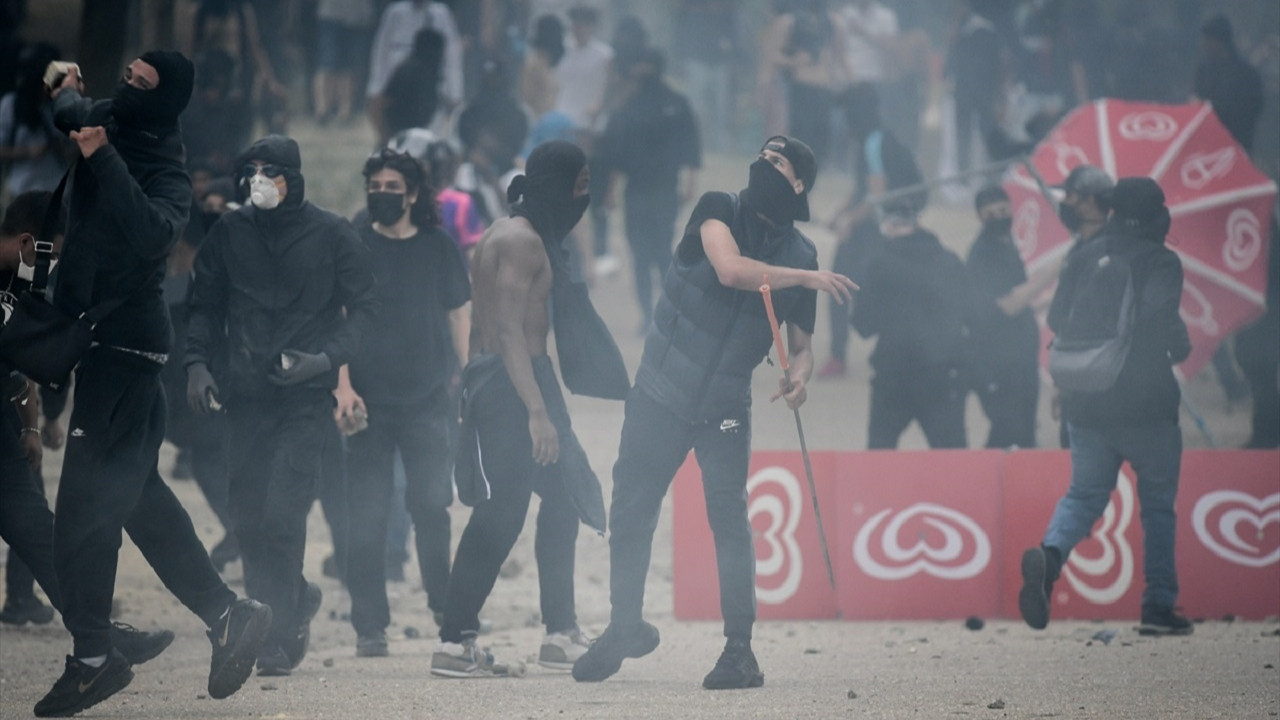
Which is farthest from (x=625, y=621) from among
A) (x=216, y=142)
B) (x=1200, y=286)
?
(x=216, y=142)

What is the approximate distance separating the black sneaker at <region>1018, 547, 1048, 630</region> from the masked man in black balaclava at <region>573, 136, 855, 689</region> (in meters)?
1.64

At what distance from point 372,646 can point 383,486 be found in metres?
0.69

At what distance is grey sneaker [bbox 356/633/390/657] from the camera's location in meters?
8.11

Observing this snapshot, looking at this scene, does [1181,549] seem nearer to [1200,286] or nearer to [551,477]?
[1200,286]

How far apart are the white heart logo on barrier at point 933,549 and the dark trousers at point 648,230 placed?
5425 millimetres

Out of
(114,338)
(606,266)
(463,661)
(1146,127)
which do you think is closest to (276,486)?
(463,661)

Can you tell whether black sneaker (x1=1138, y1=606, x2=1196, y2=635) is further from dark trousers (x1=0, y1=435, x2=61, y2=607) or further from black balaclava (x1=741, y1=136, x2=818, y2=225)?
dark trousers (x1=0, y1=435, x2=61, y2=607)

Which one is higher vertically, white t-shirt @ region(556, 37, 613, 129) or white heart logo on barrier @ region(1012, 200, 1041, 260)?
white t-shirt @ region(556, 37, 613, 129)

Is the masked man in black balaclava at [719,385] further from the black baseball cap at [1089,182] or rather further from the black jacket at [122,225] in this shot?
the black baseball cap at [1089,182]

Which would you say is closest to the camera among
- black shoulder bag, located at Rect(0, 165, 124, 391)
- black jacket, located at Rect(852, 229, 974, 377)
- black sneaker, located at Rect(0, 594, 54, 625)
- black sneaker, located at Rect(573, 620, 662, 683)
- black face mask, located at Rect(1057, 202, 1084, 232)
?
black shoulder bag, located at Rect(0, 165, 124, 391)

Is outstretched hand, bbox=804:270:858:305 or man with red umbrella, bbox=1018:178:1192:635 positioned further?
man with red umbrella, bbox=1018:178:1192:635

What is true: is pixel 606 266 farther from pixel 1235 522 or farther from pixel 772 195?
pixel 772 195

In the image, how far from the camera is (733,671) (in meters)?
6.93

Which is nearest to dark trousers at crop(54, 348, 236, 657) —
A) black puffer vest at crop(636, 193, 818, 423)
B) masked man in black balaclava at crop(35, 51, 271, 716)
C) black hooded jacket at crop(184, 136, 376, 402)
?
masked man in black balaclava at crop(35, 51, 271, 716)
